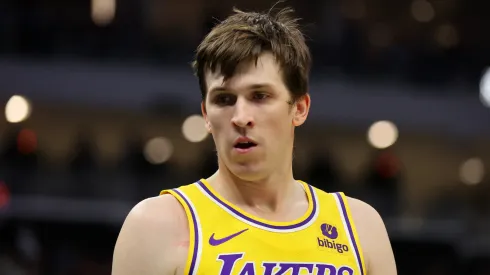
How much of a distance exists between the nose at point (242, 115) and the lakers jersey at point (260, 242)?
390 millimetres

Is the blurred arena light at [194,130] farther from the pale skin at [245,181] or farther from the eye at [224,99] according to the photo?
the eye at [224,99]

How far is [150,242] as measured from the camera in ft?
11.4

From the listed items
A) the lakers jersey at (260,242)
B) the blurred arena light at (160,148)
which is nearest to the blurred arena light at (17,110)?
the blurred arena light at (160,148)

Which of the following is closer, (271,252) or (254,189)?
(271,252)

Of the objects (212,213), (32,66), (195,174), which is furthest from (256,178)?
(32,66)

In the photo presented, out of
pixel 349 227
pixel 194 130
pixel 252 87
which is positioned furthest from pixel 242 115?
pixel 194 130

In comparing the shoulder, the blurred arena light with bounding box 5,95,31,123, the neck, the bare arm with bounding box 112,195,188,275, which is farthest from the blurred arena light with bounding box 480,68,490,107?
the bare arm with bounding box 112,195,188,275

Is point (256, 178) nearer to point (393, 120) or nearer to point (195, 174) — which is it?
point (195, 174)

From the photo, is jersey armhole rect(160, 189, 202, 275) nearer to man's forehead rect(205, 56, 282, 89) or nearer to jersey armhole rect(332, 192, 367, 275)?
man's forehead rect(205, 56, 282, 89)

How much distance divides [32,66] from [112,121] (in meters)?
3.04

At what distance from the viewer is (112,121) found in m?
18.4

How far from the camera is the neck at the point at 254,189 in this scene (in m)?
3.79

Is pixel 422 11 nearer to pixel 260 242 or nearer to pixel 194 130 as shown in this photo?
pixel 194 130

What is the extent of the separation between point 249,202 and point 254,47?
0.67 m
